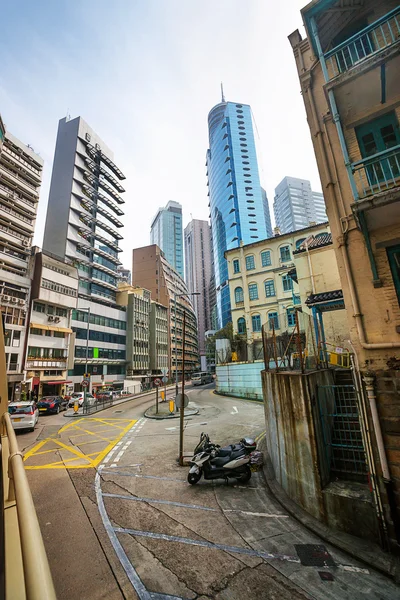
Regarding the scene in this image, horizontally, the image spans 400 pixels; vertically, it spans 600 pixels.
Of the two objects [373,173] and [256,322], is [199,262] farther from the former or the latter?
[373,173]

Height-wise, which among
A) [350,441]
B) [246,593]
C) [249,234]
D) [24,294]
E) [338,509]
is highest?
[249,234]

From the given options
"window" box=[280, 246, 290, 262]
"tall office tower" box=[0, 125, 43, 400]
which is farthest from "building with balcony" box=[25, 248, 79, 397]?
"window" box=[280, 246, 290, 262]

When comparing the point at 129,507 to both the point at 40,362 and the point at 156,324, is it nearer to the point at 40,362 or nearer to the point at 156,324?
the point at 40,362

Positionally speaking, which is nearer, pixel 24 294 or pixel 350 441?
pixel 350 441

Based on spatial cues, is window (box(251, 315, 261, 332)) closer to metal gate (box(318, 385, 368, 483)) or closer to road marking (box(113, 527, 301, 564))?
metal gate (box(318, 385, 368, 483))

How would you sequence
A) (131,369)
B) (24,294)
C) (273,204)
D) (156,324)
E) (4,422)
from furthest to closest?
(273,204), (156,324), (131,369), (24,294), (4,422)

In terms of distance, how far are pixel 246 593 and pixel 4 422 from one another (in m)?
4.62

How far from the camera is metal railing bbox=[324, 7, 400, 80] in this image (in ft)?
22.6

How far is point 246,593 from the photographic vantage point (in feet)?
14.5

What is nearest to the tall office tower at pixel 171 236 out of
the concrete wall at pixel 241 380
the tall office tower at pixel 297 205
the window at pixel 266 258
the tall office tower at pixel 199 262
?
Result: the tall office tower at pixel 199 262

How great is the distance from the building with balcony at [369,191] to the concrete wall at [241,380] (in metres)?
18.7

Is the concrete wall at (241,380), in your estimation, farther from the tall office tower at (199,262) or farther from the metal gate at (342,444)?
the tall office tower at (199,262)

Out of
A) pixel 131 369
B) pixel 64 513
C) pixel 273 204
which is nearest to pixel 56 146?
pixel 131 369

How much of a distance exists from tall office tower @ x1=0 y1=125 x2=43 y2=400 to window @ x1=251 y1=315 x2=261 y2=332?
28179mm
